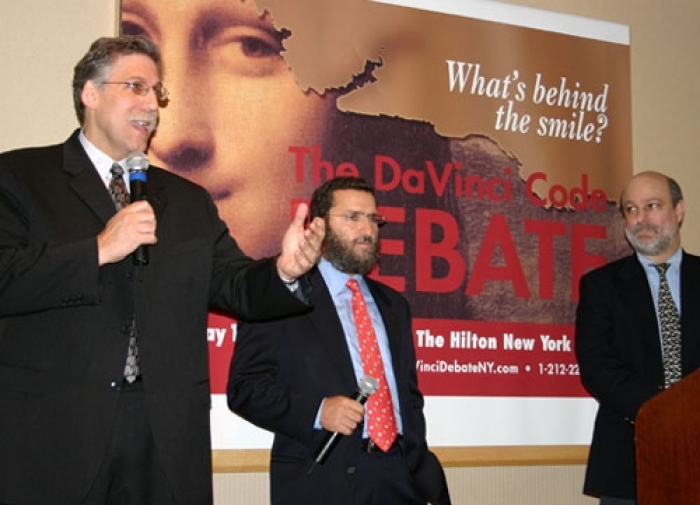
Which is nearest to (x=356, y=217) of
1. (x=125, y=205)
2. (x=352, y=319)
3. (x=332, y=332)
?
(x=352, y=319)

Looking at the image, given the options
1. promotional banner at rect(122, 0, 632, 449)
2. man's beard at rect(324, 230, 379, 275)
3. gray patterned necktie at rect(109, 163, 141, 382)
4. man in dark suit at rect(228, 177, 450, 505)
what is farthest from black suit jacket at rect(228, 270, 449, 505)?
gray patterned necktie at rect(109, 163, 141, 382)

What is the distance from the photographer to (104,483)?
211 centimetres

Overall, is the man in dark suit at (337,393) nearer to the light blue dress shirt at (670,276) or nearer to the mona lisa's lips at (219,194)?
the mona lisa's lips at (219,194)

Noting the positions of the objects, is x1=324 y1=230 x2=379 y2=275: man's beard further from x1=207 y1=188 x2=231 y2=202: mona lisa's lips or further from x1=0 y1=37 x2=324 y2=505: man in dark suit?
x1=0 y1=37 x2=324 y2=505: man in dark suit

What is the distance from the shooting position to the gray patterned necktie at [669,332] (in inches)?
137

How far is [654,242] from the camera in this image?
12.5ft

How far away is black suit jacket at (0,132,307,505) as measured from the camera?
206cm

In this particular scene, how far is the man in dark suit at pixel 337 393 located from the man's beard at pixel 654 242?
1.13 m

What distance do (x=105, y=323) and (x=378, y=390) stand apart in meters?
1.26

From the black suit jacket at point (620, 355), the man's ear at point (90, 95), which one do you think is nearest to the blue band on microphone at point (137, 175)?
the man's ear at point (90, 95)

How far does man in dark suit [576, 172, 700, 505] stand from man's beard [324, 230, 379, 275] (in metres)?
0.98

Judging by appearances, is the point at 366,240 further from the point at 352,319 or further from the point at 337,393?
the point at 337,393

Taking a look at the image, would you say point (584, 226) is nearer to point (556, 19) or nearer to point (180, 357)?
point (556, 19)

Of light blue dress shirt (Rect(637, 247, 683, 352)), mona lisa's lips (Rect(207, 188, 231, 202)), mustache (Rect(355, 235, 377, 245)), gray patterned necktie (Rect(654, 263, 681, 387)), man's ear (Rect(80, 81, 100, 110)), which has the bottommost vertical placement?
gray patterned necktie (Rect(654, 263, 681, 387))
